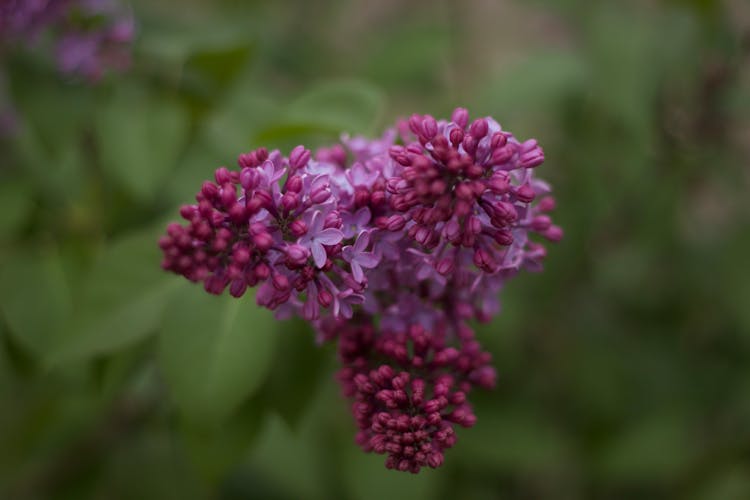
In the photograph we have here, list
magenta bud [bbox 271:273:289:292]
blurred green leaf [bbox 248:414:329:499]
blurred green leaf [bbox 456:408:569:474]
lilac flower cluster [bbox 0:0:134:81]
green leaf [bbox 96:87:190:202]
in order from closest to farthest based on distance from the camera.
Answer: magenta bud [bbox 271:273:289:292] → green leaf [bbox 96:87:190:202] → lilac flower cluster [bbox 0:0:134:81] → blurred green leaf [bbox 248:414:329:499] → blurred green leaf [bbox 456:408:569:474]

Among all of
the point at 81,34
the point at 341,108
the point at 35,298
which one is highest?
the point at 81,34

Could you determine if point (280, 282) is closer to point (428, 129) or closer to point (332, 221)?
point (332, 221)

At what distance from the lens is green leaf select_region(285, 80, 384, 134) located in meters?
2.24

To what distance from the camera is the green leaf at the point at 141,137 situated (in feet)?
8.53

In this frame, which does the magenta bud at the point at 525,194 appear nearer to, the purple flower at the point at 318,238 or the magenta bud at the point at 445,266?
the magenta bud at the point at 445,266

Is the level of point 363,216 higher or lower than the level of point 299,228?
higher

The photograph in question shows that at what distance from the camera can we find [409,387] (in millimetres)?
1816

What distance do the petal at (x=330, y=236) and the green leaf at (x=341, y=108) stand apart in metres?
0.60

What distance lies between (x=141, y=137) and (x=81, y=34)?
45 cm

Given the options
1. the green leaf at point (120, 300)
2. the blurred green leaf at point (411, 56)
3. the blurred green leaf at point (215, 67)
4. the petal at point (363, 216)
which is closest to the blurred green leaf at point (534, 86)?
the blurred green leaf at point (411, 56)

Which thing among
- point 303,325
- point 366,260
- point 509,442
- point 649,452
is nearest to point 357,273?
point 366,260

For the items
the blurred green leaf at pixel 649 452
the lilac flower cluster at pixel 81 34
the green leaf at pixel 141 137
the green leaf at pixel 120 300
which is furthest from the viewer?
the blurred green leaf at pixel 649 452

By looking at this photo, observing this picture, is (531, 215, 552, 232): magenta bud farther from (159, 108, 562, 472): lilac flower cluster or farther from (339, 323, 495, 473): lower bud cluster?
(339, 323, 495, 473): lower bud cluster

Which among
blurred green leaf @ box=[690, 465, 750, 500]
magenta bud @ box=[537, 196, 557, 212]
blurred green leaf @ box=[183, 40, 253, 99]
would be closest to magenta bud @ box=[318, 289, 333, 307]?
magenta bud @ box=[537, 196, 557, 212]
